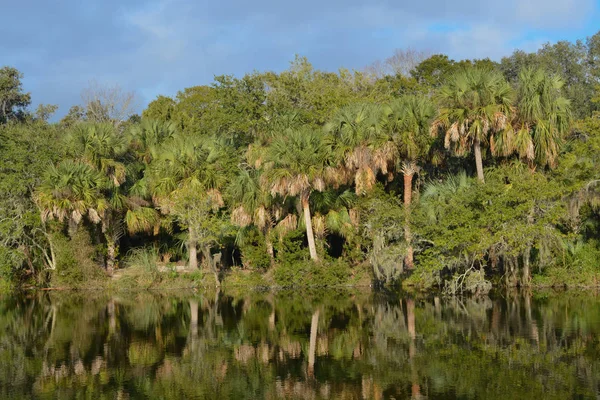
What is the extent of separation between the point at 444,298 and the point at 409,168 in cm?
700

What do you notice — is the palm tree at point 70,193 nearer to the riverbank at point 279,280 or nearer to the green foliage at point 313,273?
the riverbank at point 279,280

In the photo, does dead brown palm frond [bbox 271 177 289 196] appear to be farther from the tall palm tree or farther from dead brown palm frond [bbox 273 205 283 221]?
the tall palm tree

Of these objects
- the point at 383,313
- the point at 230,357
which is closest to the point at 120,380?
the point at 230,357

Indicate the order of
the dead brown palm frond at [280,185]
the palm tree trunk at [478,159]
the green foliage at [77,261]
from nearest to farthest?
the palm tree trunk at [478,159]
the dead brown palm frond at [280,185]
the green foliage at [77,261]

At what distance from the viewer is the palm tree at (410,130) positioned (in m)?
31.5

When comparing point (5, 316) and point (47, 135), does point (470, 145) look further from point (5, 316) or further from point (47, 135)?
point (47, 135)

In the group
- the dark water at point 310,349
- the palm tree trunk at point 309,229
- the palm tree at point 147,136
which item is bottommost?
the dark water at point 310,349

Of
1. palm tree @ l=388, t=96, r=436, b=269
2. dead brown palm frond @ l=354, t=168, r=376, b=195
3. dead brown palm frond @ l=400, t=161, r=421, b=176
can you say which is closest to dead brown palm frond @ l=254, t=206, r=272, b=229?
dead brown palm frond @ l=354, t=168, r=376, b=195

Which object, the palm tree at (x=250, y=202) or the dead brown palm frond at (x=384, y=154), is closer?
the dead brown palm frond at (x=384, y=154)

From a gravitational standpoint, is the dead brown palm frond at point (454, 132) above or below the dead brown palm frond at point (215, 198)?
above

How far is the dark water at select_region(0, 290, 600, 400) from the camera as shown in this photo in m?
14.6

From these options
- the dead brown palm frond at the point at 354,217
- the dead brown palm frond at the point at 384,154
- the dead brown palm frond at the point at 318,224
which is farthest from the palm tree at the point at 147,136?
the dead brown palm frond at the point at 384,154

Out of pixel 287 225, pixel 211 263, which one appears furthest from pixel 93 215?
pixel 287 225

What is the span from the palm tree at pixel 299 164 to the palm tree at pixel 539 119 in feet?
26.4
